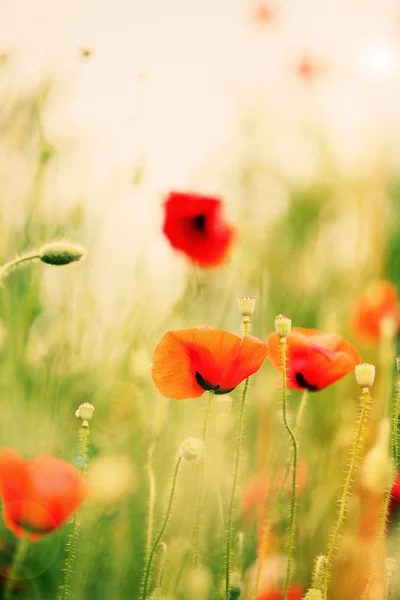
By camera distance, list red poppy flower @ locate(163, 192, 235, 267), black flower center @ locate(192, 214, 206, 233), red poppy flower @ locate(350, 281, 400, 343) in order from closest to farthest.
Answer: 1. red poppy flower @ locate(163, 192, 235, 267)
2. black flower center @ locate(192, 214, 206, 233)
3. red poppy flower @ locate(350, 281, 400, 343)

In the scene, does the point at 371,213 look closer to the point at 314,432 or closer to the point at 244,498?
the point at 314,432

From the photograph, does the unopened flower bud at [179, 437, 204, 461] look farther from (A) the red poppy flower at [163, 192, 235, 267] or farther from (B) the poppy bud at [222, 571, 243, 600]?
(A) the red poppy flower at [163, 192, 235, 267]

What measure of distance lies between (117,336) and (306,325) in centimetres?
126

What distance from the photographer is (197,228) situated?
181 cm

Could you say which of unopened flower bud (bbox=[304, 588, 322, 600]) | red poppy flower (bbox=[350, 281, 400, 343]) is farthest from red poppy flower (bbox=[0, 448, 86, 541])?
red poppy flower (bbox=[350, 281, 400, 343])

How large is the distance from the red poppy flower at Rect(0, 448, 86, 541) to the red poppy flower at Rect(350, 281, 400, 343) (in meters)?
1.39

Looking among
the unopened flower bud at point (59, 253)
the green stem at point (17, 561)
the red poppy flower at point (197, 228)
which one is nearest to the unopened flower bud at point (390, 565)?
the green stem at point (17, 561)

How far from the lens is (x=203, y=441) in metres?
0.83

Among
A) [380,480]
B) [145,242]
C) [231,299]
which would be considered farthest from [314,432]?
[380,480]

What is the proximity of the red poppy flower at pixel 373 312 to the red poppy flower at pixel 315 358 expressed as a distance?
997mm

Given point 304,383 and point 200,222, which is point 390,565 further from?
point 200,222

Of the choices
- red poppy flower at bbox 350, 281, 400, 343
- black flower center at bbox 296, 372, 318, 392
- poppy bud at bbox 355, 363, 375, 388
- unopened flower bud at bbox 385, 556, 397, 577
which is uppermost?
red poppy flower at bbox 350, 281, 400, 343

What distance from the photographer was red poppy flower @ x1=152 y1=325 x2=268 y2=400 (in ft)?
2.77

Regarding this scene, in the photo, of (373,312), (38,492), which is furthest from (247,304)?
(373,312)
